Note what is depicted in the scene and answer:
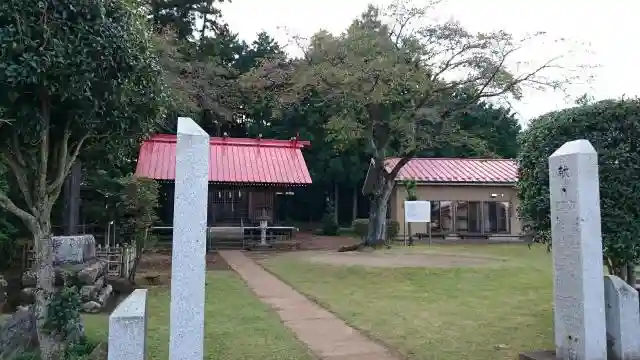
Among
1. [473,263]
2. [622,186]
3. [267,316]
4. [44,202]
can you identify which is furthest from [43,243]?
[473,263]

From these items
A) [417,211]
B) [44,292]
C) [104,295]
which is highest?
[417,211]

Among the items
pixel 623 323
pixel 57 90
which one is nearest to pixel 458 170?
pixel 623 323

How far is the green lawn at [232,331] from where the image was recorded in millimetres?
6375

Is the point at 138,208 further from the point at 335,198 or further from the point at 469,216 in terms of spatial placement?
the point at 335,198

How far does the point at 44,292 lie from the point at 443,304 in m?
→ 6.80

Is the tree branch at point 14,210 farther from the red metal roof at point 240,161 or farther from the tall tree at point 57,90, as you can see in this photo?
the red metal roof at point 240,161

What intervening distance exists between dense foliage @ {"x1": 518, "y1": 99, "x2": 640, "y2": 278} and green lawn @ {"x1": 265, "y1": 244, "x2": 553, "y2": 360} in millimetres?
1627

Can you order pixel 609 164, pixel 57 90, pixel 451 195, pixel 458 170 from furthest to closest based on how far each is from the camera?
pixel 458 170, pixel 451 195, pixel 609 164, pixel 57 90

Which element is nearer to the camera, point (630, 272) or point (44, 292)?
point (44, 292)

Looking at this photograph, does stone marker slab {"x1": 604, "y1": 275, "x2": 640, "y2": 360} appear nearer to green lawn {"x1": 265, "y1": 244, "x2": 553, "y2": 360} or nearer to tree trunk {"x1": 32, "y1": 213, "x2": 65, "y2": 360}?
green lawn {"x1": 265, "y1": 244, "x2": 553, "y2": 360}

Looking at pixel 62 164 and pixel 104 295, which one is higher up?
pixel 62 164

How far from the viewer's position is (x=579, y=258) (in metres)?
5.33

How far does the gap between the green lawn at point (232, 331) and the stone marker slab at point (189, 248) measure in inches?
73.7

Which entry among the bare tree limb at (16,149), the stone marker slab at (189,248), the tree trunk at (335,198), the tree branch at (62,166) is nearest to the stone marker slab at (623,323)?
the stone marker slab at (189,248)
